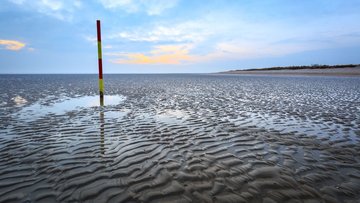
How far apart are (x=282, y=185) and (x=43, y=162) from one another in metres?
5.88

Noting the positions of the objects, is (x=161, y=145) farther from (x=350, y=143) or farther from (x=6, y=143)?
(x=350, y=143)

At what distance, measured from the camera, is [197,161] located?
18.3 ft

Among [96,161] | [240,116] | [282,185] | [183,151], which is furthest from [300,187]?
[240,116]

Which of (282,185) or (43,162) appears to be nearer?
(282,185)

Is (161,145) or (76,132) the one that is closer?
(161,145)

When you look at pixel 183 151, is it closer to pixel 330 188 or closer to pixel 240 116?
pixel 330 188

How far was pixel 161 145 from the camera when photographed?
22.5 feet

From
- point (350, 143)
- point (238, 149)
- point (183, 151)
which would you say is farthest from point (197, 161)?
point (350, 143)

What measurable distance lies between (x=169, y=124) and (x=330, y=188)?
263 inches

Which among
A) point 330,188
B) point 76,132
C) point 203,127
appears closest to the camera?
point 330,188

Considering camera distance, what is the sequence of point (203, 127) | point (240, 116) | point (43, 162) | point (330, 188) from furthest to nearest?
point (240, 116) < point (203, 127) < point (43, 162) < point (330, 188)

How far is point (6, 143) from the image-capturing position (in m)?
7.01

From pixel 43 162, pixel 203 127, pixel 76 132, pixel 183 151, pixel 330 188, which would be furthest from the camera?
pixel 203 127

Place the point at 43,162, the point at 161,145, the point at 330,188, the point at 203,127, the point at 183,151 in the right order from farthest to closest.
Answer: the point at 203,127 < the point at 161,145 < the point at 183,151 < the point at 43,162 < the point at 330,188
